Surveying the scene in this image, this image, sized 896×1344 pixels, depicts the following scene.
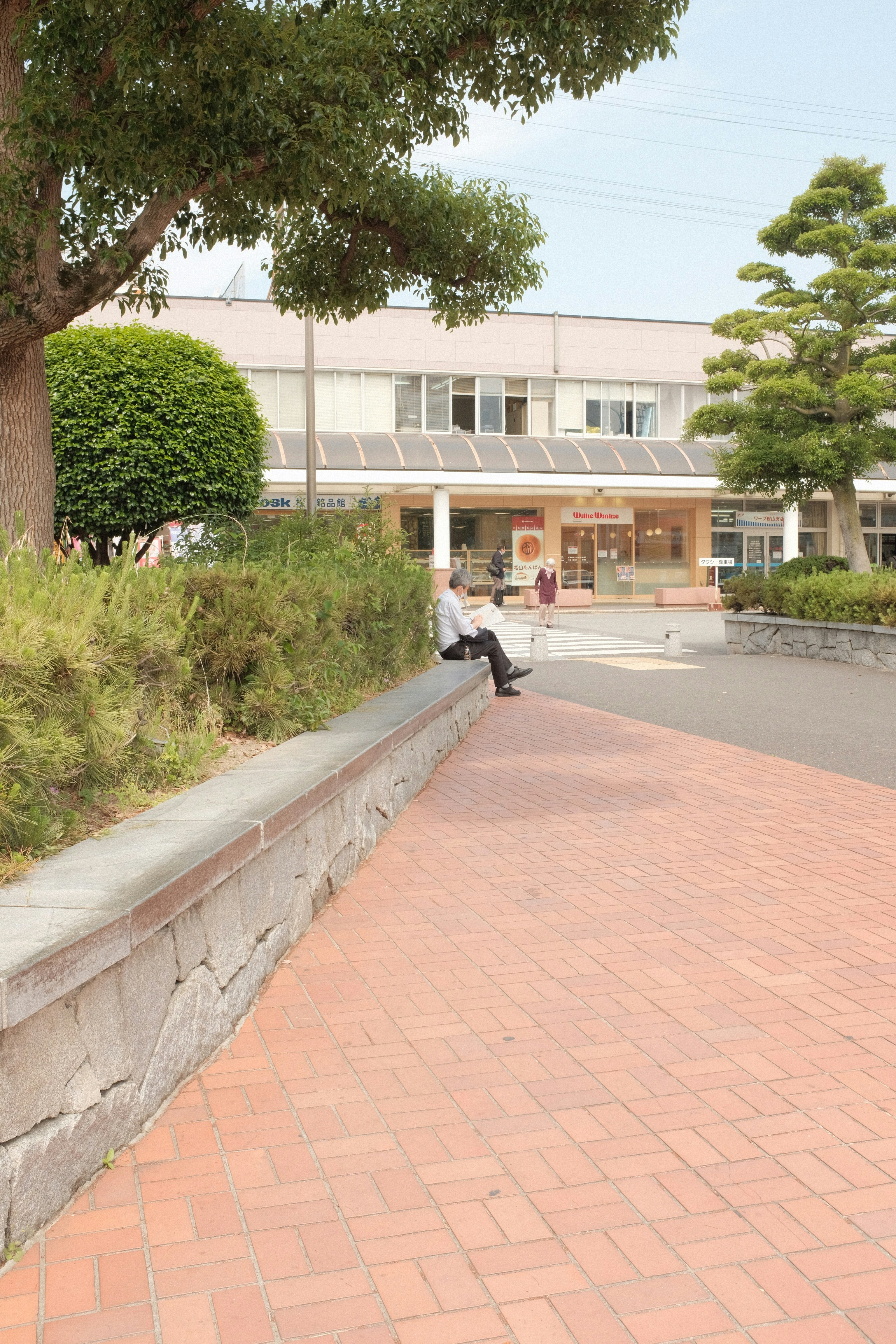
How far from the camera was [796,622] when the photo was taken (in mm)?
18766

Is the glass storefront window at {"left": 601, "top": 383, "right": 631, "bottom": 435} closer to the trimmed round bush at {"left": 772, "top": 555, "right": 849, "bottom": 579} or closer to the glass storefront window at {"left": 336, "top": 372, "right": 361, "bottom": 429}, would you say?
the glass storefront window at {"left": 336, "top": 372, "right": 361, "bottom": 429}

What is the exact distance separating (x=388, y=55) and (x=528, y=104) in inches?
57.2

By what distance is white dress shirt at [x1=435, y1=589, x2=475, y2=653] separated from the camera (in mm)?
13031

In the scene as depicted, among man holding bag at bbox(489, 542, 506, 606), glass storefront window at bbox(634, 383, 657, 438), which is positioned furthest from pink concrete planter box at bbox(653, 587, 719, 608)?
glass storefront window at bbox(634, 383, 657, 438)

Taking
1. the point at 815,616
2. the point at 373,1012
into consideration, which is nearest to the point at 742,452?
the point at 815,616

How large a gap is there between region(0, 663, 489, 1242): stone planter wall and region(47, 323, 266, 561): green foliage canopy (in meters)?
7.89

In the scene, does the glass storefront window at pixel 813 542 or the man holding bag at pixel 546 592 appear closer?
the man holding bag at pixel 546 592

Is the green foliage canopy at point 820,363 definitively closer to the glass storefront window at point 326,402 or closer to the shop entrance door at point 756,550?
the glass storefront window at point 326,402

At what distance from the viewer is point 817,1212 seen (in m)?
2.96

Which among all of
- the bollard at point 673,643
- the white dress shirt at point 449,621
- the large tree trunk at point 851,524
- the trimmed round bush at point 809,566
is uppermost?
the large tree trunk at point 851,524

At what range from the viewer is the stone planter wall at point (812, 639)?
16.5 meters

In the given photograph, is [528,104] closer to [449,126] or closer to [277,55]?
[449,126]

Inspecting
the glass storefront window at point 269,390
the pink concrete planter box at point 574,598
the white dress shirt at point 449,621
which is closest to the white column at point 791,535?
the pink concrete planter box at point 574,598

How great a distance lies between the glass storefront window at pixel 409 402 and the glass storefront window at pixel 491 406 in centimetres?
211
